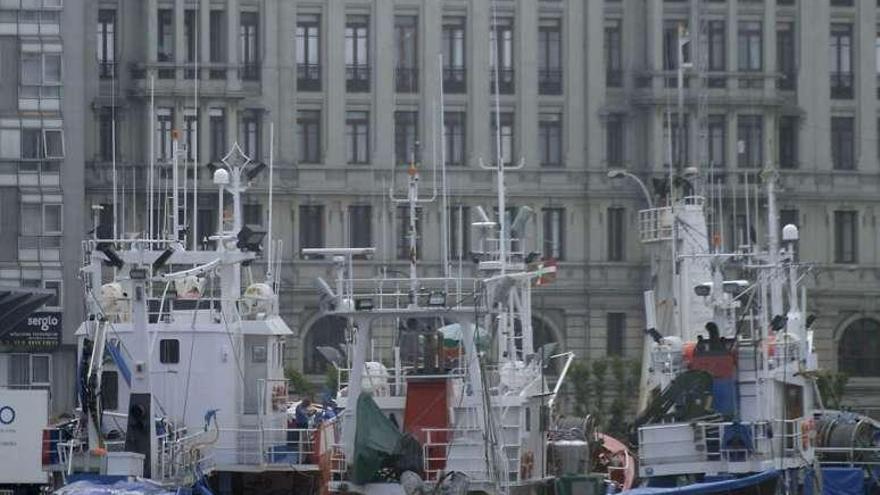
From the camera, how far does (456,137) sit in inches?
3620

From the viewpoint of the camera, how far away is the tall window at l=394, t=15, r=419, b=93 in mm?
91812

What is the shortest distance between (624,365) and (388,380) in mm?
38830

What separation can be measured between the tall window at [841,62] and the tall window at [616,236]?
914cm

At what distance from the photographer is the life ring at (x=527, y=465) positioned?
145ft

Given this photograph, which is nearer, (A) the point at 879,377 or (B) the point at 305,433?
(B) the point at 305,433

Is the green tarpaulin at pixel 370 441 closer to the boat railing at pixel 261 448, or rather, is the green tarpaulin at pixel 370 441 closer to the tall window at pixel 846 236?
the boat railing at pixel 261 448

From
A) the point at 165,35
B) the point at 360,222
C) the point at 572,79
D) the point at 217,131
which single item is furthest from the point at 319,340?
the point at 572,79

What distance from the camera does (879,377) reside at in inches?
3649

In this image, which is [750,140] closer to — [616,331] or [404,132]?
[616,331]

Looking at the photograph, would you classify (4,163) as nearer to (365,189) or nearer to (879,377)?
(365,189)

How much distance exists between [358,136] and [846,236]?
1808cm

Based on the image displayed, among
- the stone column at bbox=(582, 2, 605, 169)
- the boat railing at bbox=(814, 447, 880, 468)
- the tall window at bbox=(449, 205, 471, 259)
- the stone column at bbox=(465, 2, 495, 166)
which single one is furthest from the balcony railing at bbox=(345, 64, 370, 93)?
the boat railing at bbox=(814, 447, 880, 468)

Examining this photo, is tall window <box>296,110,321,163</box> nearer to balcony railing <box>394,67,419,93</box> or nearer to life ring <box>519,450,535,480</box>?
balcony railing <box>394,67,419,93</box>

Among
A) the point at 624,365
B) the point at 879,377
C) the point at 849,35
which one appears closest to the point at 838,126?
the point at 849,35
